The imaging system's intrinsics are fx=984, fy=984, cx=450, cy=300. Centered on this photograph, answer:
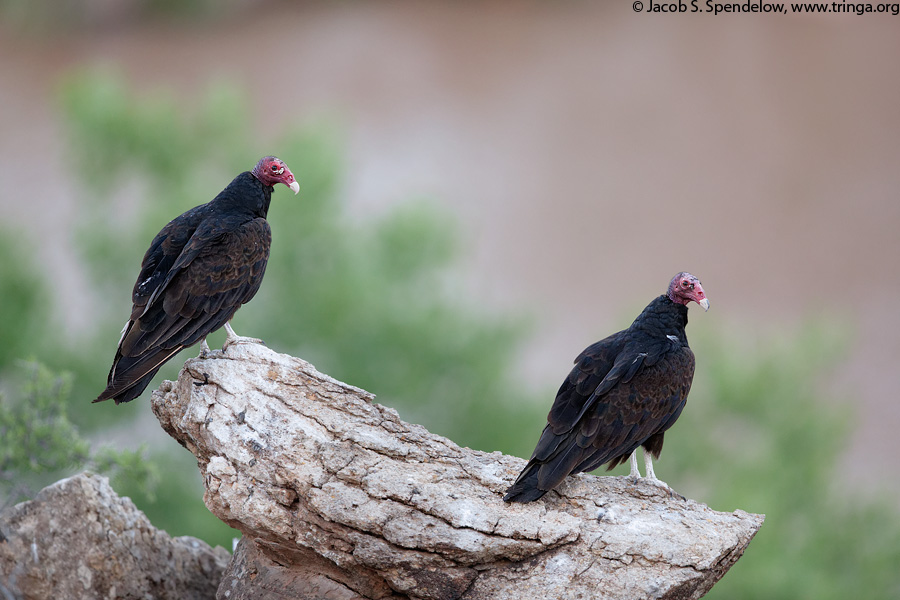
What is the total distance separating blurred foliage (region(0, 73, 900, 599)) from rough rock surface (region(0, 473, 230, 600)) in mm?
7458

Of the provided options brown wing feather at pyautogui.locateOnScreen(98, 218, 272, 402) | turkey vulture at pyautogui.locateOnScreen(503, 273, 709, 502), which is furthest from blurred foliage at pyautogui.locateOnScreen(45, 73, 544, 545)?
turkey vulture at pyautogui.locateOnScreen(503, 273, 709, 502)

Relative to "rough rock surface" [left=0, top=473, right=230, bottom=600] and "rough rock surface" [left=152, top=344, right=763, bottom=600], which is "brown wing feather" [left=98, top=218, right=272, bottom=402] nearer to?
"rough rock surface" [left=152, top=344, right=763, bottom=600]

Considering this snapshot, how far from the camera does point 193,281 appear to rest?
5.80 meters

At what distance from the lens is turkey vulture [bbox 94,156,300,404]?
5.62m

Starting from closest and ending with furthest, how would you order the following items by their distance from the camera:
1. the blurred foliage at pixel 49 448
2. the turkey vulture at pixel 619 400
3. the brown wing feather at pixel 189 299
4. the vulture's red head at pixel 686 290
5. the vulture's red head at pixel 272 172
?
1. the turkey vulture at pixel 619 400
2. the brown wing feather at pixel 189 299
3. the vulture's red head at pixel 686 290
4. the vulture's red head at pixel 272 172
5. the blurred foliage at pixel 49 448

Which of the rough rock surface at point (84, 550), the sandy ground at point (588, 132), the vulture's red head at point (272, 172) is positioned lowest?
the rough rock surface at point (84, 550)

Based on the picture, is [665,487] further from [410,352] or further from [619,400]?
[410,352]

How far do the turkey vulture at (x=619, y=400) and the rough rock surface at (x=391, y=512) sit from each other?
25cm

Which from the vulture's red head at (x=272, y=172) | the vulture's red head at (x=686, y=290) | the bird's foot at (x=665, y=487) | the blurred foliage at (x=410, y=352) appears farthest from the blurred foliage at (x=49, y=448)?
the blurred foliage at (x=410, y=352)

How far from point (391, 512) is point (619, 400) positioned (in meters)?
1.42

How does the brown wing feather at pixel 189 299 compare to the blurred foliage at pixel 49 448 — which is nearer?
the brown wing feather at pixel 189 299

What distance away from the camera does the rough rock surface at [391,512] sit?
5.20 m

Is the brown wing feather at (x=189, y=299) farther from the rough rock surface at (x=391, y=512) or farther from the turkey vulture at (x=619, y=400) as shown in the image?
the turkey vulture at (x=619, y=400)

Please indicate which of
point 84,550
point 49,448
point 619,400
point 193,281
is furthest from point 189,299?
point 49,448
